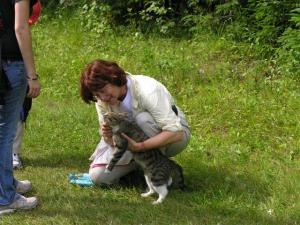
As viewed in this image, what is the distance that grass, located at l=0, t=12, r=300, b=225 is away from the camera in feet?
14.0

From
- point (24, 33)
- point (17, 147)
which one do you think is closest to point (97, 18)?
point (17, 147)

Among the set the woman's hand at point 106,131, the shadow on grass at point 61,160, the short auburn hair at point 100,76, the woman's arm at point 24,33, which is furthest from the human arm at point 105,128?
the woman's arm at point 24,33

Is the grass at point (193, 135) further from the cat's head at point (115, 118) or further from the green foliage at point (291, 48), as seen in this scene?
the cat's head at point (115, 118)

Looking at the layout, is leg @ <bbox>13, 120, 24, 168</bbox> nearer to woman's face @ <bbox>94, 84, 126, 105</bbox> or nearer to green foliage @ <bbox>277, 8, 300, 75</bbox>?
woman's face @ <bbox>94, 84, 126, 105</bbox>

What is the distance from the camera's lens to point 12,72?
3781mm

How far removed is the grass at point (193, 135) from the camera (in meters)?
4.26

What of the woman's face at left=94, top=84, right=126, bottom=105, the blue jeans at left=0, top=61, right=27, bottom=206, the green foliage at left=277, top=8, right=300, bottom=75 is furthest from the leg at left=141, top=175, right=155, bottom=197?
the green foliage at left=277, top=8, right=300, bottom=75

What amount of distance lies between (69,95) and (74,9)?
3642 mm

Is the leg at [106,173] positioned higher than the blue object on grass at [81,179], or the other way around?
the leg at [106,173]

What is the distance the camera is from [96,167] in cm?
467

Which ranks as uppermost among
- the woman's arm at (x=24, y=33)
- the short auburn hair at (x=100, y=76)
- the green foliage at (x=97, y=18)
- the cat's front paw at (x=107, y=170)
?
the woman's arm at (x=24, y=33)

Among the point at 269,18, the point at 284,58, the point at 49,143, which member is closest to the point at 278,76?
the point at 284,58

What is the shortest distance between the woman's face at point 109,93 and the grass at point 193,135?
79 cm

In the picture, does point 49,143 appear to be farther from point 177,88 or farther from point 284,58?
point 284,58
